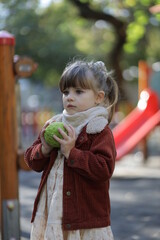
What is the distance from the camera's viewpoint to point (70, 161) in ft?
9.57

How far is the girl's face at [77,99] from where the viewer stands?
3004 millimetres

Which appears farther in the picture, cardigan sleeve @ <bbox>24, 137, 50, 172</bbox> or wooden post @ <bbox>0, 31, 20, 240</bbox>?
wooden post @ <bbox>0, 31, 20, 240</bbox>

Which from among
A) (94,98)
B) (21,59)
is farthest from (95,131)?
(21,59)

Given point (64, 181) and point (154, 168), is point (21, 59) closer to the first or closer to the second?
point (64, 181)

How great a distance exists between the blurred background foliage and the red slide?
8.24 ft

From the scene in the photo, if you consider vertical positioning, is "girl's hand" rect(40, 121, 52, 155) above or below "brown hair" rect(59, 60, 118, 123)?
below

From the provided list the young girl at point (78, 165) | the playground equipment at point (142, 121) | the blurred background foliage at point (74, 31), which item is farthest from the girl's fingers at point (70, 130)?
the blurred background foliage at point (74, 31)

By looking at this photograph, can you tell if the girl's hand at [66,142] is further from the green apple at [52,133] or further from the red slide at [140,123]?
the red slide at [140,123]

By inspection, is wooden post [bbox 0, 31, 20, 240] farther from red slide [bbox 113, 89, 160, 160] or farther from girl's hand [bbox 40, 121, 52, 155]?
red slide [bbox 113, 89, 160, 160]

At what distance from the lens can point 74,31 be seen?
111ft

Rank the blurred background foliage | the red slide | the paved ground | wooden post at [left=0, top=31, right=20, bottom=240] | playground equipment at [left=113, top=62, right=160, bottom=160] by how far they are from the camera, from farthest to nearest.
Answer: the blurred background foliage < playground equipment at [left=113, top=62, right=160, bottom=160] < the red slide < the paved ground < wooden post at [left=0, top=31, right=20, bottom=240]

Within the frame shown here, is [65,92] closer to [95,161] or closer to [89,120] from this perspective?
[89,120]

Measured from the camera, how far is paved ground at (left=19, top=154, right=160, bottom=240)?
518cm

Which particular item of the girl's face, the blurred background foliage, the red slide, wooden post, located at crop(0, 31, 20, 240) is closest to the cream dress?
the girl's face
